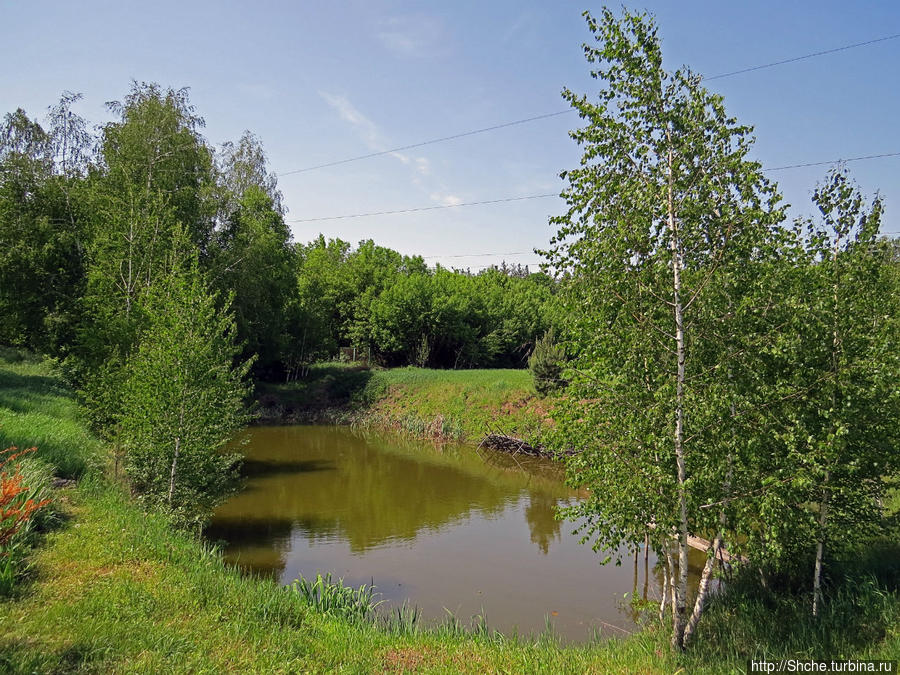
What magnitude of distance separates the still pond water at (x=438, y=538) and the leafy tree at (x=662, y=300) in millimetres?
4256

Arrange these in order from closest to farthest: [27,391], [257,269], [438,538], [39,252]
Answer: [438,538] → [27,391] → [39,252] → [257,269]

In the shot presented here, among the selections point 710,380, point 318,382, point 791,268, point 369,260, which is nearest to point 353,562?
point 710,380

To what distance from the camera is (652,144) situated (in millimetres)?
6539

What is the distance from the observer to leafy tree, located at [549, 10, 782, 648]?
20.2ft

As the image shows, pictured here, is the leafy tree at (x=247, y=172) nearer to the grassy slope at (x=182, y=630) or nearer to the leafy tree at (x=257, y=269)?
the leafy tree at (x=257, y=269)

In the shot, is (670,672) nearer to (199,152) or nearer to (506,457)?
(506,457)

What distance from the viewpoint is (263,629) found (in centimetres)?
672

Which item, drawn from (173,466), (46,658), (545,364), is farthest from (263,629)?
(545,364)

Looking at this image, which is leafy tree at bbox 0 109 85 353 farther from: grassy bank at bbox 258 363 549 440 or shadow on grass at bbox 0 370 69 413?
grassy bank at bbox 258 363 549 440

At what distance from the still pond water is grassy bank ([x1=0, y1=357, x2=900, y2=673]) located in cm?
266

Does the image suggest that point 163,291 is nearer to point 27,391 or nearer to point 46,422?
point 46,422

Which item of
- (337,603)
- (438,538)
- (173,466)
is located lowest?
(438,538)

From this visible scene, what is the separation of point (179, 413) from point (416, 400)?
23445 millimetres

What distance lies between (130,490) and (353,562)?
17.1 ft
